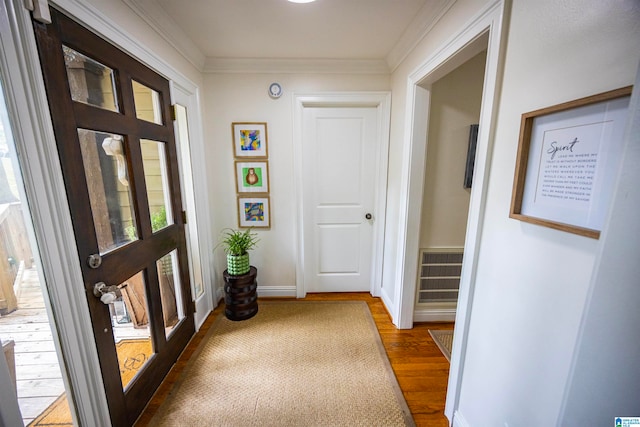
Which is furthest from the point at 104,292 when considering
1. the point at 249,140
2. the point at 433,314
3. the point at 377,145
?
the point at 433,314

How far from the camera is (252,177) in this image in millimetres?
2352

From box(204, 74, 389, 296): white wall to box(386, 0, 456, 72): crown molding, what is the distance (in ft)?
0.93

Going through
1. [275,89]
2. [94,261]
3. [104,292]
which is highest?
[275,89]

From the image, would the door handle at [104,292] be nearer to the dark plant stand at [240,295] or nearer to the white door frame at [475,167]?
the dark plant stand at [240,295]

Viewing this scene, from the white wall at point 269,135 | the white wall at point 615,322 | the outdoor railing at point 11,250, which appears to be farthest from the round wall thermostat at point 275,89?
the white wall at point 615,322

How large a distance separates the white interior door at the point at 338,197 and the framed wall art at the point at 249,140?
398 mm

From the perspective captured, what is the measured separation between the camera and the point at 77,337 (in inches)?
38.3

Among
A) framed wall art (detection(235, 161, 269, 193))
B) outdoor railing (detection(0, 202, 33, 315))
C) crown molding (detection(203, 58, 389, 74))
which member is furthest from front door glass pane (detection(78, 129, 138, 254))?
crown molding (detection(203, 58, 389, 74))

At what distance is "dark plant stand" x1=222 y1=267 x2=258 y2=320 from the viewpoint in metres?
2.16

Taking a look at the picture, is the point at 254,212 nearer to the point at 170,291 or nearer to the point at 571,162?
the point at 170,291

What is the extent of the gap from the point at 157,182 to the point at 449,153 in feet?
7.27

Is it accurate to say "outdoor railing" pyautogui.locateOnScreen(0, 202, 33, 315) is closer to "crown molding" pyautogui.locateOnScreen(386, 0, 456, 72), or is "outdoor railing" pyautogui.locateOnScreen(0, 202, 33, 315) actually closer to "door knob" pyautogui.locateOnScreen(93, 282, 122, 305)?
"door knob" pyautogui.locateOnScreen(93, 282, 122, 305)

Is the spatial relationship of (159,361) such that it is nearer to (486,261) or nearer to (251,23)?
(486,261)

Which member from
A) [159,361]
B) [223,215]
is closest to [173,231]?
[223,215]
